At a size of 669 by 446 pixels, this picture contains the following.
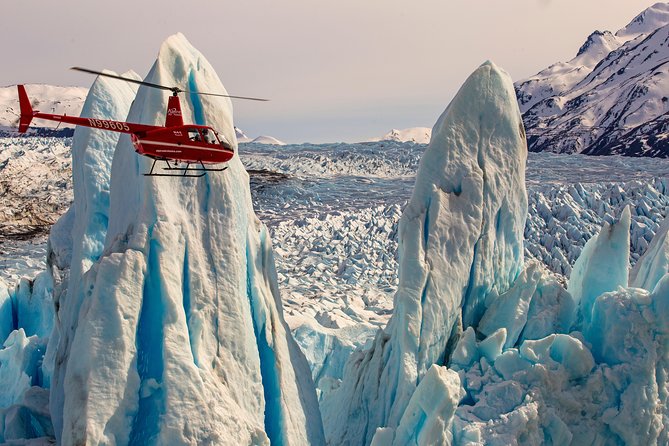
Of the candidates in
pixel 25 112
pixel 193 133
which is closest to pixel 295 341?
pixel 193 133

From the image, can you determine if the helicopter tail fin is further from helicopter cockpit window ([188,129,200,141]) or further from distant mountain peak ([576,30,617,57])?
distant mountain peak ([576,30,617,57])

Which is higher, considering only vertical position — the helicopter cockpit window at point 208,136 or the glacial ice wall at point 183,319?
the helicopter cockpit window at point 208,136

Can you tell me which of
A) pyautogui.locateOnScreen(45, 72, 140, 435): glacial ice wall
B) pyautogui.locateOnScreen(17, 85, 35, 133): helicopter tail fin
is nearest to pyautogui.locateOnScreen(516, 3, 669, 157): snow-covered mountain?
A: pyautogui.locateOnScreen(45, 72, 140, 435): glacial ice wall

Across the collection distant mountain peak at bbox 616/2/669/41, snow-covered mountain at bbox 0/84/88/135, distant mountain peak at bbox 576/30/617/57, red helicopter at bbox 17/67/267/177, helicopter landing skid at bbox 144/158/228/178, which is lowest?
helicopter landing skid at bbox 144/158/228/178

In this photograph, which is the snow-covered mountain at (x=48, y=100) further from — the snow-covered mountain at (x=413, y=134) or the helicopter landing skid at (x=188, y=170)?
the helicopter landing skid at (x=188, y=170)

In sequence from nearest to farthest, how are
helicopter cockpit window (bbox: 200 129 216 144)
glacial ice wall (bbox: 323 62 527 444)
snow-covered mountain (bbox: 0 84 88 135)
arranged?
helicopter cockpit window (bbox: 200 129 216 144) → glacial ice wall (bbox: 323 62 527 444) → snow-covered mountain (bbox: 0 84 88 135)

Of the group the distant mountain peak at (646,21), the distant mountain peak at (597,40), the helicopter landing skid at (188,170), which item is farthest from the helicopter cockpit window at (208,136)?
the distant mountain peak at (646,21)

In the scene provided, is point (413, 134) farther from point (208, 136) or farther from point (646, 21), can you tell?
point (208, 136)
